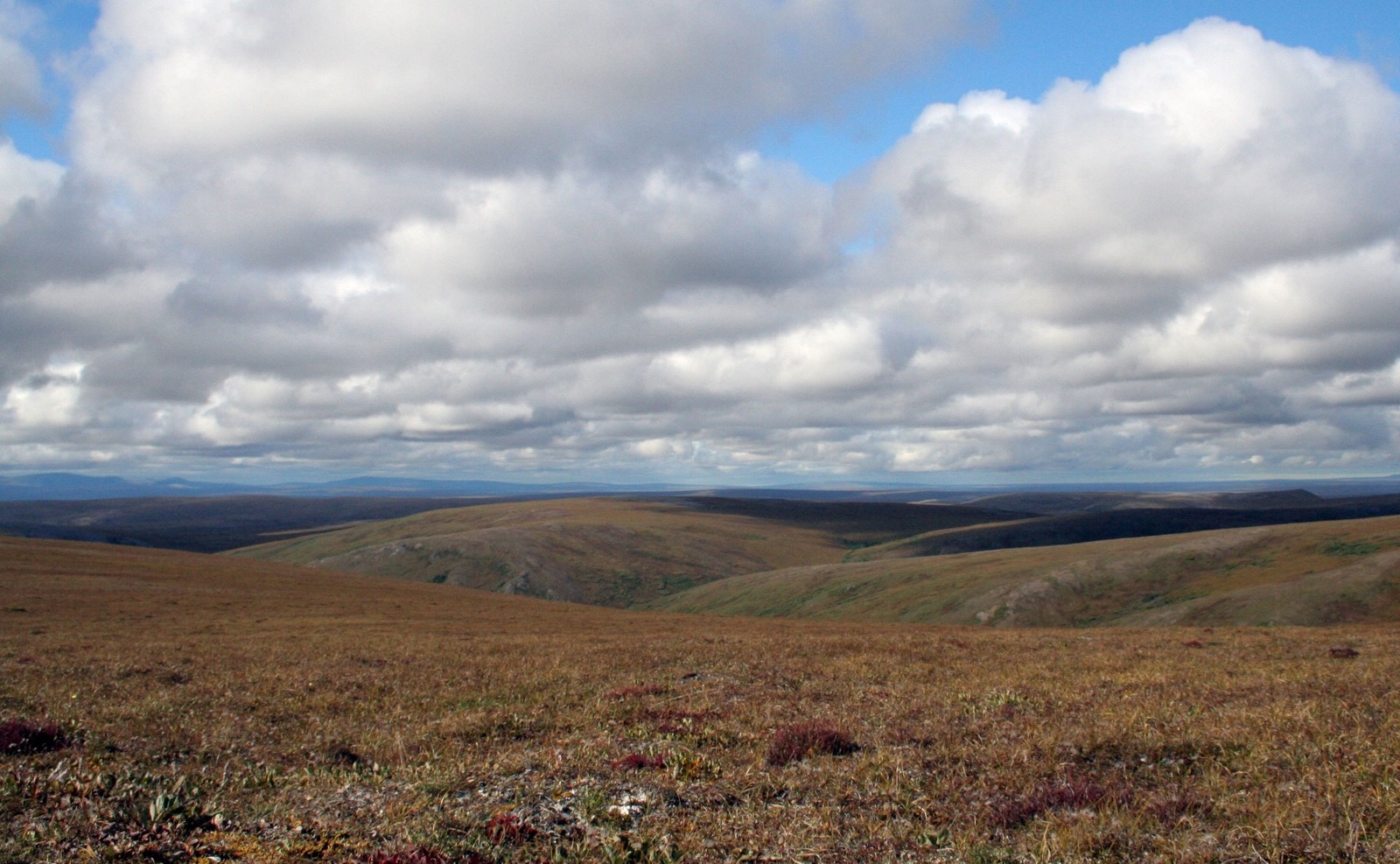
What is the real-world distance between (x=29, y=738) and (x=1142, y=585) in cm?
10665

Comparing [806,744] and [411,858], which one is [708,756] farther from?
[411,858]

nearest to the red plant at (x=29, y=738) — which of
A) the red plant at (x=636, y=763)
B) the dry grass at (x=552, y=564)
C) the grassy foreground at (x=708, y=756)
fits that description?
the grassy foreground at (x=708, y=756)

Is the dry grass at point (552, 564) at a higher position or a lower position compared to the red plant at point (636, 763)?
lower

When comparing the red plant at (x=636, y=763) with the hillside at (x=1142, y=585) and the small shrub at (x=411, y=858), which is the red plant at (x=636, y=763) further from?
the hillside at (x=1142, y=585)

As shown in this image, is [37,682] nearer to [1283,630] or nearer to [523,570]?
[1283,630]

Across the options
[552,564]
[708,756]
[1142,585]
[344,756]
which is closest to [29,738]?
[344,756]

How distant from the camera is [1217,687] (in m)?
17.6

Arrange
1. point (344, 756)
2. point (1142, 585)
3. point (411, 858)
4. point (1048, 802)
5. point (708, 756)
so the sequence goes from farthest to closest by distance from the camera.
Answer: point (1142, 585)
point (344, 756)
point (708, 756)
point (1048, 802)
point (411, 858)

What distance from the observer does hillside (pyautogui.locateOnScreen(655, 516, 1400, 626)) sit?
71438mm

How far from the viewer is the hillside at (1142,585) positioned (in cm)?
7144

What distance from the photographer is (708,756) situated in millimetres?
12195

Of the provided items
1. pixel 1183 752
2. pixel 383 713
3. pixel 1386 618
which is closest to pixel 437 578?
pixel 1386 618

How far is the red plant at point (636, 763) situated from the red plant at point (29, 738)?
8.78 m

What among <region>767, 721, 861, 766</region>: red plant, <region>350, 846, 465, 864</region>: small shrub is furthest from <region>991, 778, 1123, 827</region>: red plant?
<region>350, 846, 465, 864</region>: small shrub
